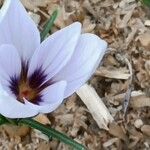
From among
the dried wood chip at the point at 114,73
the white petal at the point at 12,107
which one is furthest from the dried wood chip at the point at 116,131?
the white petal at the point at 12,107

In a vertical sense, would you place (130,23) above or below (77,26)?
below

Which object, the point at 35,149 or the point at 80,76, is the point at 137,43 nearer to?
the point at 35,149

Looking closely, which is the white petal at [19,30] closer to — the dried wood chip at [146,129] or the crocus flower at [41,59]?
the crocus flower at [41,59]

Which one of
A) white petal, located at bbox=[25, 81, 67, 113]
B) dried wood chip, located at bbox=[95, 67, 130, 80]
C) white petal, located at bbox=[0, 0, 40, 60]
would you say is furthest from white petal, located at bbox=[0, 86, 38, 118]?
dried wood chip, located at bbox=[95, 67, 130, 80]

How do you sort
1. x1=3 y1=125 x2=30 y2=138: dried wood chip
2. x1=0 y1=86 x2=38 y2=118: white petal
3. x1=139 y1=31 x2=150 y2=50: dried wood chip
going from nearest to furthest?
x1=0 y1=86 x2=38 y2=118: white petal
x1=3 y1=125 x2=30 y2=138: dried wood chip
x1=139 y1=31 x2=150 y2=50: dried wood chip

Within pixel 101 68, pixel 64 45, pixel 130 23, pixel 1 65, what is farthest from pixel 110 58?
pixel 1 65

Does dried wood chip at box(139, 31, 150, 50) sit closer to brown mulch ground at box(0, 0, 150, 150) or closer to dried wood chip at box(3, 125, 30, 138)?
brown mulch ground at box(0, 0, 150, 150)

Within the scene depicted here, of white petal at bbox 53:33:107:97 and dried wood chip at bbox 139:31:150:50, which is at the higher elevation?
white petal at bbox 53:33:107:97

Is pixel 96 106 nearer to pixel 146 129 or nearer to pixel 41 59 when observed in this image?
pixel 146 129
